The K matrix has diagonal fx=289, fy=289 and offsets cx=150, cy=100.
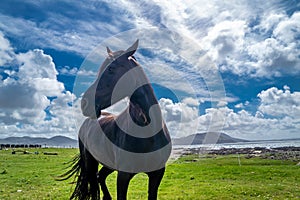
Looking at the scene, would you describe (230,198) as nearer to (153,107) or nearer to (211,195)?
(211,195)

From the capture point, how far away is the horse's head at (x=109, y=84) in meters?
4.94

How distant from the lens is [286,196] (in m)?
11.1

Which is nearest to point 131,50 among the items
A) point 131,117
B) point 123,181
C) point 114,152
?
point 131,117

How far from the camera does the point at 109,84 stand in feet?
16.5

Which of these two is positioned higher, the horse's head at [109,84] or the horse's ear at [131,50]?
the horse's ear at [131,50]

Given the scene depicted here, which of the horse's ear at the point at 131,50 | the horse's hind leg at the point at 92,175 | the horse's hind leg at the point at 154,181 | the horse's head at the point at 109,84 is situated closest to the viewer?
the horse's head at the point at 109,84

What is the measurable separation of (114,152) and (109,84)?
1450mm

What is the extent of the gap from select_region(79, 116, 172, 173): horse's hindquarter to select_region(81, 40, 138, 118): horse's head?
81 centimetres

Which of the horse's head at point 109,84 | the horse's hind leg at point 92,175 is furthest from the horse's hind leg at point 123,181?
the horse's hind leg at point 92,175

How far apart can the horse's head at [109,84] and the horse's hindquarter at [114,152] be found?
810 mm

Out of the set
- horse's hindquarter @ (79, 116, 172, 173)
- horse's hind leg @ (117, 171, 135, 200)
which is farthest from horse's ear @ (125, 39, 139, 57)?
horse's hind leg @ (117, 171, 135, 200)

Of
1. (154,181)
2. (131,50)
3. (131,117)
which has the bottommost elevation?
(154,181)

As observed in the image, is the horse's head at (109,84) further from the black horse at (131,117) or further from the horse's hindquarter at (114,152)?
the horse's hindquarter at (114,152)

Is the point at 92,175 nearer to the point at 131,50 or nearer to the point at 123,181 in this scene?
the point at 123,181
